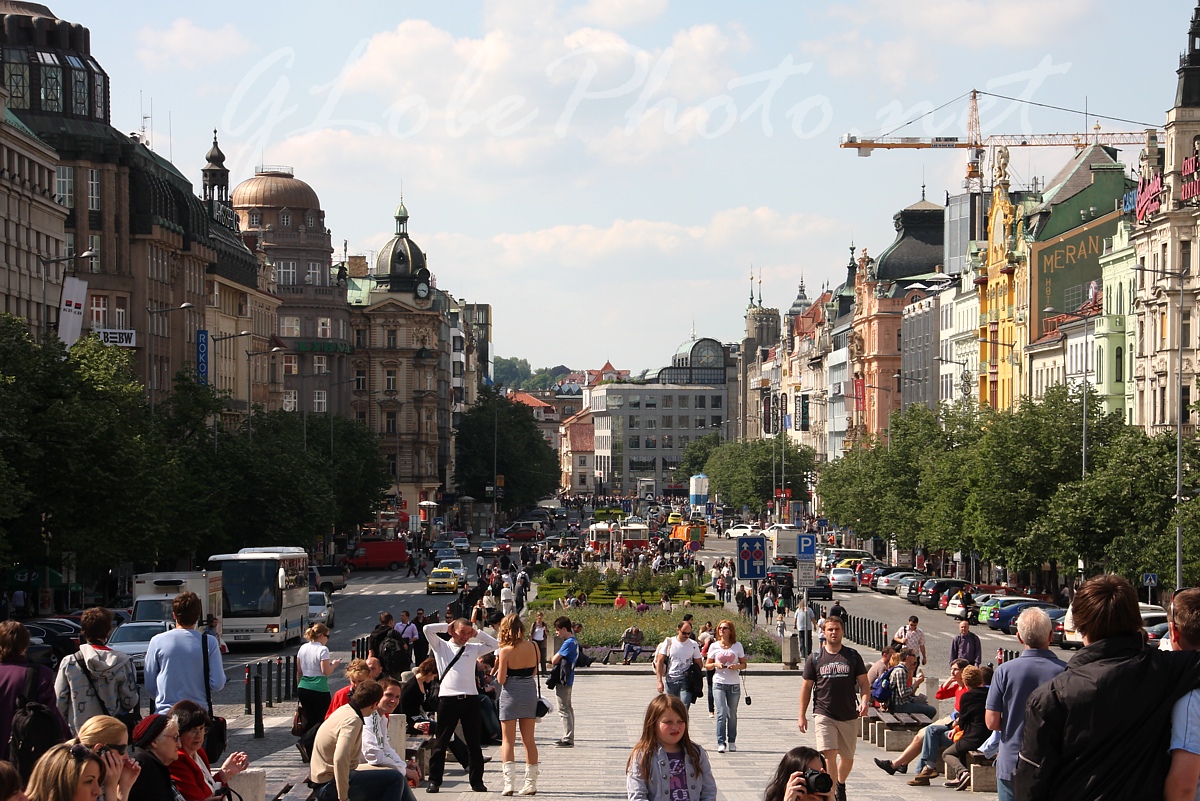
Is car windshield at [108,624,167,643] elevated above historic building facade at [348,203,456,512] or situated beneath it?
situated beneath

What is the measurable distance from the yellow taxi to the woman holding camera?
62831 mm

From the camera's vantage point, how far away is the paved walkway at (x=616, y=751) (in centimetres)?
1905

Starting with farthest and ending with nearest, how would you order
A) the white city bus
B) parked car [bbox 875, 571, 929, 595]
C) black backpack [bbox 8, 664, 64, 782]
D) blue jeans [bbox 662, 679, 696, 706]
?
parked car [bbox 875, 571, 929, 595], the white city bus, blue jeans [bbox 662, 679, 696, 706], black backpack [bbox 8, 664, 64, 782]

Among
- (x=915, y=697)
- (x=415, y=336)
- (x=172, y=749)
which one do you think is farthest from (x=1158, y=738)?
(x=415, y=336)

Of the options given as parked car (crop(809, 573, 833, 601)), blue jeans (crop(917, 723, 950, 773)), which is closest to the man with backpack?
blue jeans (crop(917, 723, 950, 773))

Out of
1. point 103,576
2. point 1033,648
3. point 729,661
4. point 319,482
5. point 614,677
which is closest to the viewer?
point 1033,648

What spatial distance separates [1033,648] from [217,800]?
16.7 ft

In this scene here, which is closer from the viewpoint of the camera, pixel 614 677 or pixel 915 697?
pixel 915 697

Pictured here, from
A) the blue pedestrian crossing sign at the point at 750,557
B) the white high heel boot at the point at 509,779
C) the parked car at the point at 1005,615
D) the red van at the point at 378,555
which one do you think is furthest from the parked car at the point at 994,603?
the red van at the point at 378,555

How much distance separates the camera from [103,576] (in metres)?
61.9

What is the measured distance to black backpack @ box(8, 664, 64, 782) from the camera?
12.1 metres

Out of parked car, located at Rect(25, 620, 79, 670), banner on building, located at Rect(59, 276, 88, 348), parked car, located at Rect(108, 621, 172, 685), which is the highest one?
banner on building, located at Rect(59, 276, 88, 348)

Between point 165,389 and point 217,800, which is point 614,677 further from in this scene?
point 165,389

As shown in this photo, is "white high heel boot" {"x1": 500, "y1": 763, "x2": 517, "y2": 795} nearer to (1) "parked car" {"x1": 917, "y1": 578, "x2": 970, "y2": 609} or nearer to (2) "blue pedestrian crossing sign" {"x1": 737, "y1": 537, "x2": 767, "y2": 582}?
(2) "blue pedestrian crossing sign" {"x1": 737, "y1": 537, "x2": 767, "y2": 582}
